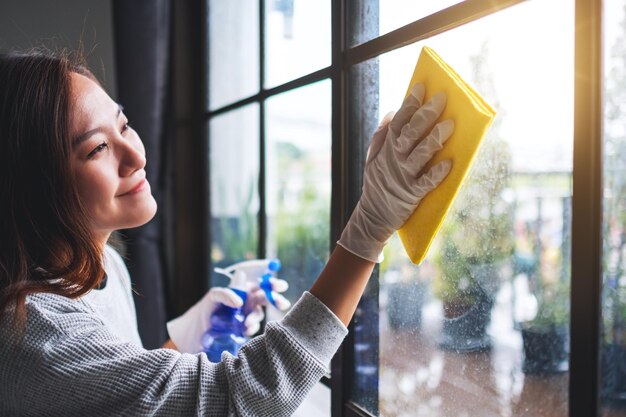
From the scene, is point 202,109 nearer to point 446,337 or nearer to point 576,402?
point 446,337

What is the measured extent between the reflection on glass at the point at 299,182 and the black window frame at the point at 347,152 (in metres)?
0.03

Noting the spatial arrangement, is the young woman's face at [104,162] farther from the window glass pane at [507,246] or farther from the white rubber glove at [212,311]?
the window glass pane at [507,246]

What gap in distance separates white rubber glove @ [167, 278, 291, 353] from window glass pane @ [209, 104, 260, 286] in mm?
399

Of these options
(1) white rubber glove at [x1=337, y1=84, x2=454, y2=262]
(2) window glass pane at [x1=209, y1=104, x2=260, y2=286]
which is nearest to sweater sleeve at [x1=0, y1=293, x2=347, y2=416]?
(1) white rubber glove at [x1=337, y1=84, x2=454, y2=262]

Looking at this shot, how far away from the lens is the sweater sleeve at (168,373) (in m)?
0.80

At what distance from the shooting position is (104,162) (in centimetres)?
97

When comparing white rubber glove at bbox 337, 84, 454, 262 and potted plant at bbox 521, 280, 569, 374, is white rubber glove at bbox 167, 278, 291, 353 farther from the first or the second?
potted plant at bbox 521, 280, 569, 374

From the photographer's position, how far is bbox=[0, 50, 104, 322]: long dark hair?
0.90 meters

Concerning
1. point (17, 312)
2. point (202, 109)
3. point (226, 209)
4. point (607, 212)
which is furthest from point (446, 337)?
point (202, 109)

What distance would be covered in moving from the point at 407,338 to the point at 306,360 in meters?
0.29

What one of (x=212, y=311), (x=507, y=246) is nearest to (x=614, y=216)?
(x=507, y=246)

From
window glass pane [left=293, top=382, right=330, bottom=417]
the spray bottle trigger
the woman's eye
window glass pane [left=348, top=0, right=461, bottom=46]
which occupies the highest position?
window glass pane [left=348, top=0, right=461, bottom=46]

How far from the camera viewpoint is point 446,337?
0.93 m

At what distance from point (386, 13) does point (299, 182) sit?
54 centimetres
